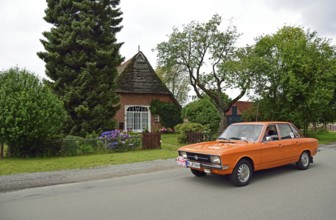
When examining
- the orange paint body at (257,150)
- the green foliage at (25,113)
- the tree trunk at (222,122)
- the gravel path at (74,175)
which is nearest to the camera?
the orange paint body at (257,150)

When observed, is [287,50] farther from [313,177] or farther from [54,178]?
[54,178]

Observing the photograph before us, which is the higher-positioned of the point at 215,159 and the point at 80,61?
the point at 80,61

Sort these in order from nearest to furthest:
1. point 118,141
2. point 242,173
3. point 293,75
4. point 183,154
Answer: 1. point 242,173
2. point 183,154
3. point 118,141
4. point 293,75

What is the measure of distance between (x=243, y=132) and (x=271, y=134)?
887 mm

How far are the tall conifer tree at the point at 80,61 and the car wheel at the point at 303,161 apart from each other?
40.4 ft

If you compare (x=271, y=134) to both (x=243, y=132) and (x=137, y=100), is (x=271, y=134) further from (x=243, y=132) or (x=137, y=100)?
(x=137, y=100)

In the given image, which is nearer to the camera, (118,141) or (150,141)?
(118,141)

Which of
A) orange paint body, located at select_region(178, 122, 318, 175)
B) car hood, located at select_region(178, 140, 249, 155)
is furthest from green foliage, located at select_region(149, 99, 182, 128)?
car hood, located at select_region(178, 140, 249, 155)

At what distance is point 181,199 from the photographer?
18.8 feet

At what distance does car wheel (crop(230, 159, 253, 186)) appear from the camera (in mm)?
6676

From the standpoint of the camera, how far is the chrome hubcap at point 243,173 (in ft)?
22.3

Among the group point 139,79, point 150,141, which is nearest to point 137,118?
point 139,79

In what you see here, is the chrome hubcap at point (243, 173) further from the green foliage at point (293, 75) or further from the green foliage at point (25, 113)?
the green foliage at point (293, 75)

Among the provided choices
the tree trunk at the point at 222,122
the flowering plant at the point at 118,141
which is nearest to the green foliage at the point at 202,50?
the tree trunk at the point at 222,122
